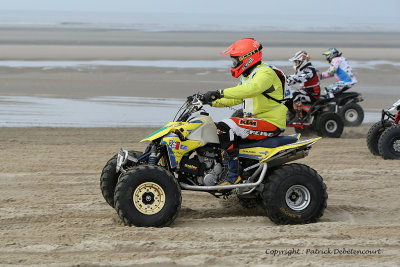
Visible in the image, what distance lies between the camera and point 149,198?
703 cm

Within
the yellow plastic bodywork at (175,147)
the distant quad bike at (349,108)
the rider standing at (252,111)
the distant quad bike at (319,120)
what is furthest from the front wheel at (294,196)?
the distant quad bike at (349,108)

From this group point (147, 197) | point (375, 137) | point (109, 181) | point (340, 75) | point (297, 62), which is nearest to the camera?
point (147, 197)

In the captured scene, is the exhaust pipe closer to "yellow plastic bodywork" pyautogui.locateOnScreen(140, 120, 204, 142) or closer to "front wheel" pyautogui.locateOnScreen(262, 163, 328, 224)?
"front wheel" pyautogui.locateOnScreen(262, 163, 328, 224)

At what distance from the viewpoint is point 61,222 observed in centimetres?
727

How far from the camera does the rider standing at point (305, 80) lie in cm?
1502

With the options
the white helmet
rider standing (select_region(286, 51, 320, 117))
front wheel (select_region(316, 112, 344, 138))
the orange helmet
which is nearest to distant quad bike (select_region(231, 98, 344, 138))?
front wheel (select_region(316, 112, 344, 138))

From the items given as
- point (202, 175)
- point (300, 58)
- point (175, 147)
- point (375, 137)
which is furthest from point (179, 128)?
point (300, 58)

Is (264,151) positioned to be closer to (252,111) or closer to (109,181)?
(252,111)

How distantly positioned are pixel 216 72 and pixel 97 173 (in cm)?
1782

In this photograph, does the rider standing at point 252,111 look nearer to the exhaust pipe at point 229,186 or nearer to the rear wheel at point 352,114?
the exhaust pipe at point 229,186

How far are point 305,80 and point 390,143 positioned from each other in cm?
402

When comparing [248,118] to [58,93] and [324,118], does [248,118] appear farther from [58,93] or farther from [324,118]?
[58,93]

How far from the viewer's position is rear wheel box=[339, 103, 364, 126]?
16.2 metres

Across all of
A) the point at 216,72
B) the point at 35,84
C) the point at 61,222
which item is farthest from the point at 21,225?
the point at 216,72
